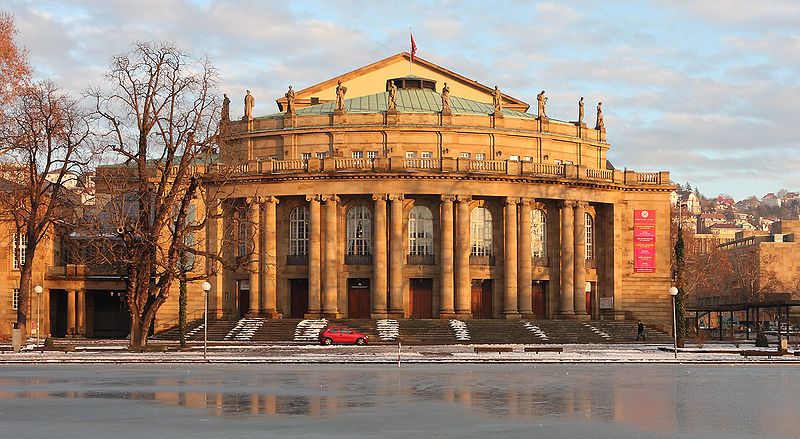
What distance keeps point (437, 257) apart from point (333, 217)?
9.14m

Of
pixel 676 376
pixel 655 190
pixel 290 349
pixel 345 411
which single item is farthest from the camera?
pixel 655 190

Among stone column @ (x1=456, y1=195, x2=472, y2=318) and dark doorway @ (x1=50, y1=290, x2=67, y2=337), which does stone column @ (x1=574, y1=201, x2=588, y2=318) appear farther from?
dark doorway @ (x1=50, y1=290, x2=67, y2=337)

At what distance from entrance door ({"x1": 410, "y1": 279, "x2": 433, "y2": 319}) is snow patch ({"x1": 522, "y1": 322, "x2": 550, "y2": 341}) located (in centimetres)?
971

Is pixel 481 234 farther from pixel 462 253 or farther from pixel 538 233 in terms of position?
pixel 538 233

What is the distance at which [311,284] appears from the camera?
9125 cm

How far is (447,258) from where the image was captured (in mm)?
91250

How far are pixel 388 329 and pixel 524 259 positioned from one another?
1526cm

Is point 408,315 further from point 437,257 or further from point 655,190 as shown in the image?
point 655,190

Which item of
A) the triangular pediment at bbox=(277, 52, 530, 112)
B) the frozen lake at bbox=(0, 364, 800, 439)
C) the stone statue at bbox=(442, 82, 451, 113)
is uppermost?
the triangular pediment at bbox=(277, 52, 530, 112)

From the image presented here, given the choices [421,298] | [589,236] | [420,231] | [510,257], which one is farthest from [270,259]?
[589,236]

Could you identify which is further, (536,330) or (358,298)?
(358,298)

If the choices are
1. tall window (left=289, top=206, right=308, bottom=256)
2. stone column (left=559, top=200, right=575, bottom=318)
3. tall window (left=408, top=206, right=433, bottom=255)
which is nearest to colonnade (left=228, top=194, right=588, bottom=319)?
stone column (left=559, top=200, right=575, bottom=318)

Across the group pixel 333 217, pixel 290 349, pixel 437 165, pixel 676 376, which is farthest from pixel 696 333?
pixel 676 376

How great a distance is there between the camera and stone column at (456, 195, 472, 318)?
9106 centimetres
